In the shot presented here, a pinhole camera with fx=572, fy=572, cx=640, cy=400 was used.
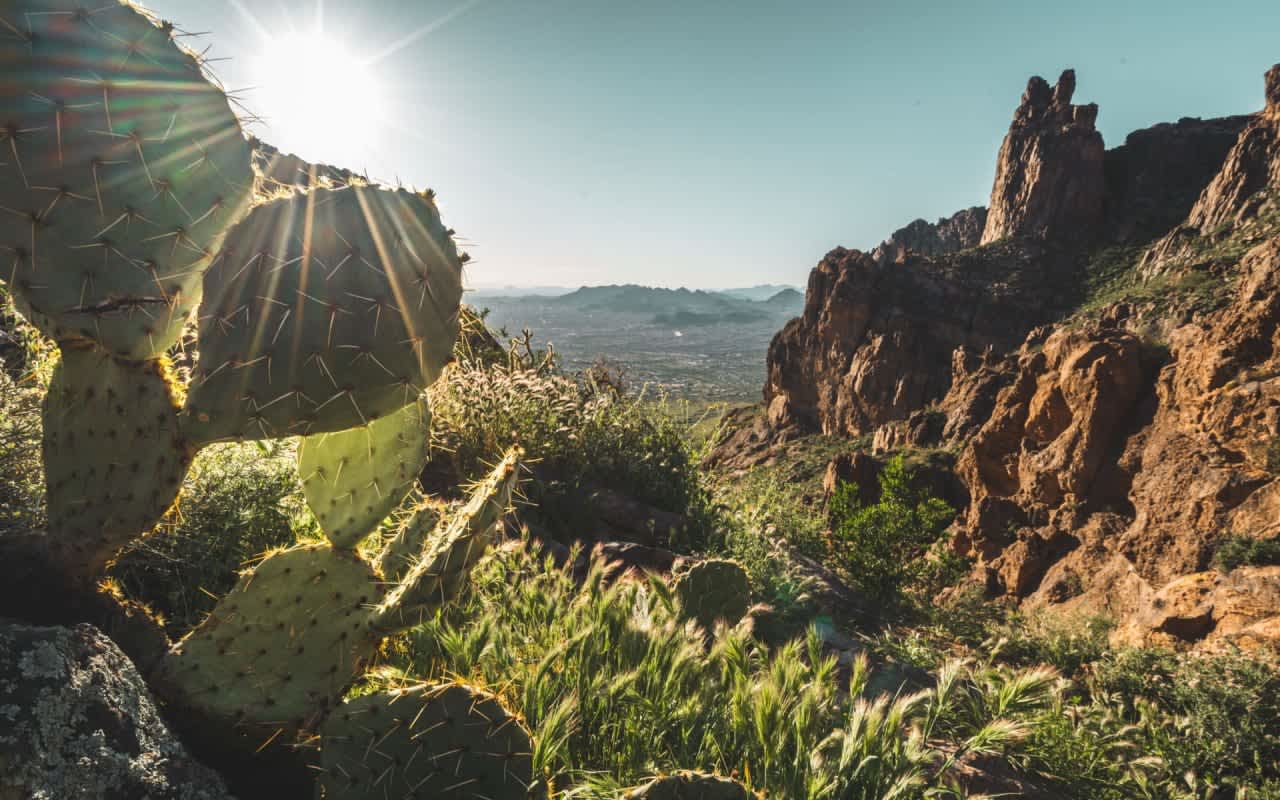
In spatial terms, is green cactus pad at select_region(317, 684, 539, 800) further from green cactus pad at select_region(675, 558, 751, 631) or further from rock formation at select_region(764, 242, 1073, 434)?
rock formation at select_region(764, 242, 1073, 434)

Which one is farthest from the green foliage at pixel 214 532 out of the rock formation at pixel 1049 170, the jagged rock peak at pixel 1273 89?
the jagged rock peak at pixel 1273 89

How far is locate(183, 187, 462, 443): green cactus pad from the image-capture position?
1.54 m

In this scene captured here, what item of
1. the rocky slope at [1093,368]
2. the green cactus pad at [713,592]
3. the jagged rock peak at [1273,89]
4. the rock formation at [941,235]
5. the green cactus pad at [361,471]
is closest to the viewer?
the green cactus pad at [361,471]

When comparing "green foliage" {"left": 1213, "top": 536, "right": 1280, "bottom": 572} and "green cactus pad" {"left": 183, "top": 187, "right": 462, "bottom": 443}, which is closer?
"green cactus pad" {"left": 183, "top": 187, "right": 462, "bottom": 443}

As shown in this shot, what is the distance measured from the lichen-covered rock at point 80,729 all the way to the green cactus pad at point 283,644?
0.96 ft

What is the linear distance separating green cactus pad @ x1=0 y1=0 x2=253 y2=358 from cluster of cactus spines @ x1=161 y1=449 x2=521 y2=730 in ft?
2.73

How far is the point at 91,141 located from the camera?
1552 mm

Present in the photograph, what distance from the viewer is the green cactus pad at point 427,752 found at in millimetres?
1507

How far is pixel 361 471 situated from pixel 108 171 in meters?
1.14

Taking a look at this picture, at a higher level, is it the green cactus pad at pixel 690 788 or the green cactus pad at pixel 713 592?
the green cactus pad at pixel 690 788

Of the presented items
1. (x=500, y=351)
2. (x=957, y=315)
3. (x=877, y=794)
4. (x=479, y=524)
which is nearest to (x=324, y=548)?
(x=479, y=524)

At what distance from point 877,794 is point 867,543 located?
11902 millimetres

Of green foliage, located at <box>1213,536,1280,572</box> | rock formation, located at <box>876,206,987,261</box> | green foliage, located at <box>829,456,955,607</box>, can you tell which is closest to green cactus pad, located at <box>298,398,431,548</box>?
green foliage, located at <box>829,456,955,607</box>

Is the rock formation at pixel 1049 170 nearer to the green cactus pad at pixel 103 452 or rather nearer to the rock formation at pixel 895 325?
the rock formation at pixel 895 325
